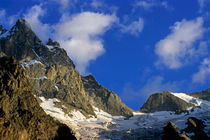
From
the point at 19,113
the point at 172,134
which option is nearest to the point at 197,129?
the point at 172,134

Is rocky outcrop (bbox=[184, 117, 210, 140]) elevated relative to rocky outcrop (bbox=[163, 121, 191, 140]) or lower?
elevated

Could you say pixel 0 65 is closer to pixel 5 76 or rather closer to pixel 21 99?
pixel 5 76

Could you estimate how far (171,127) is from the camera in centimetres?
7438

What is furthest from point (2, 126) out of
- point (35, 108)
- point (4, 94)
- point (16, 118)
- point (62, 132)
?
point (62, 132)

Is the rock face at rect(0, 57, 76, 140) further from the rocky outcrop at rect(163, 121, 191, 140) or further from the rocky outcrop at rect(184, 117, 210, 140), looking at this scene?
the rocky outcrop at rect(184, 117, 210, 140)

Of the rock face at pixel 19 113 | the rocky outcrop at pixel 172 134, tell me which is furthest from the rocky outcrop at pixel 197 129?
the rock face at pixel 19 113

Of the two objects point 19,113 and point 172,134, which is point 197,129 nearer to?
point 172,134

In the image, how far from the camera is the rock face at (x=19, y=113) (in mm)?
54625

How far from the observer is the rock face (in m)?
54.6

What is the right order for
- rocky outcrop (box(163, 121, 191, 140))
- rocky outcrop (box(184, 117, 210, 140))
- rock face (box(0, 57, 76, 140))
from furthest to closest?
1. rocky outcrop (box(184, 117, 210, 140))
2. rocky outcrop (box(163, 121, 191, 140))
3. rock face (box(0, 57, 76, 140))

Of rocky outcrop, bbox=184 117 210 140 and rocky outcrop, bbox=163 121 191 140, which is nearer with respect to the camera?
rocky outcrop, bbox=163 121 191 140

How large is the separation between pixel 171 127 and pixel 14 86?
31.5 metres

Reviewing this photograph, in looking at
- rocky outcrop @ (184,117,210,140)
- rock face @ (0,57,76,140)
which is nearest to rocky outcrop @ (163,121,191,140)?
rocky outcrop @ (184,117,210,140)

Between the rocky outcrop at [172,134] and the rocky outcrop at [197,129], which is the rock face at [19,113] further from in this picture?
the rocky outcrop at [197,129]
